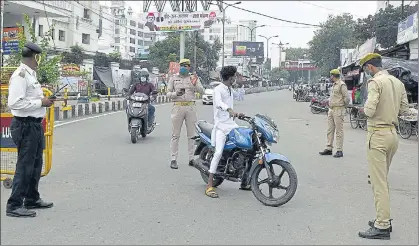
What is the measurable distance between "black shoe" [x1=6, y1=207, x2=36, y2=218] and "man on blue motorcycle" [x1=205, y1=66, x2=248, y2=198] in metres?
2.09

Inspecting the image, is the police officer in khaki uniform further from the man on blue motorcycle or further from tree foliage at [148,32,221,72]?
tree foliage at [148,32,221,72]

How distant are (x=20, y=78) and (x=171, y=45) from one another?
49273 millimetres

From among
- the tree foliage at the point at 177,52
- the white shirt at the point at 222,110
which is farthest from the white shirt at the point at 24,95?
the tree foliage at the point at 177,52

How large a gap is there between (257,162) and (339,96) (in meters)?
4.51

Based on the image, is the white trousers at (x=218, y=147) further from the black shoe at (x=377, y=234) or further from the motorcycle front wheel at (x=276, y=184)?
the black shoe at (x=377, y=234)

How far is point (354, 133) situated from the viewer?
14.5m

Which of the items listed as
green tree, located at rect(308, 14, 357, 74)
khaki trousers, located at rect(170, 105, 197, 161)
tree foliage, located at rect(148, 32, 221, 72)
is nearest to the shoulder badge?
khaki trousers, located at rect(170, 105, 197, 161)

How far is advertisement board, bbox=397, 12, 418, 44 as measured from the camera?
17.2m

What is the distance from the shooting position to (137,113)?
35.5ft

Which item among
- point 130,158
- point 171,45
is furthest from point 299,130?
point 171,45

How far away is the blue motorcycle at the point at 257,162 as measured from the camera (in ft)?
18.0

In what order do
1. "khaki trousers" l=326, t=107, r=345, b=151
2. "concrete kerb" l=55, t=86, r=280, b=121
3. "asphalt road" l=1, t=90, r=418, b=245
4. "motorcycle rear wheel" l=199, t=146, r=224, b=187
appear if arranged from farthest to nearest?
"concrete kerb" l=55, t=86, r=280, b=121 < "khaki trousers" l=326, t=107, r=345, b=151 < "motorcycle rear wheel" l=199, t=146, r=224, b=187 < "asphalt road" l=1, t=90, r=418, b=245

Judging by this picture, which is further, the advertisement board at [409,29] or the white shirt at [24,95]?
the advertisement board at [409,29]

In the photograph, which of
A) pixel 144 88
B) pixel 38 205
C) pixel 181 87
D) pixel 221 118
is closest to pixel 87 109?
pixel 144 88
